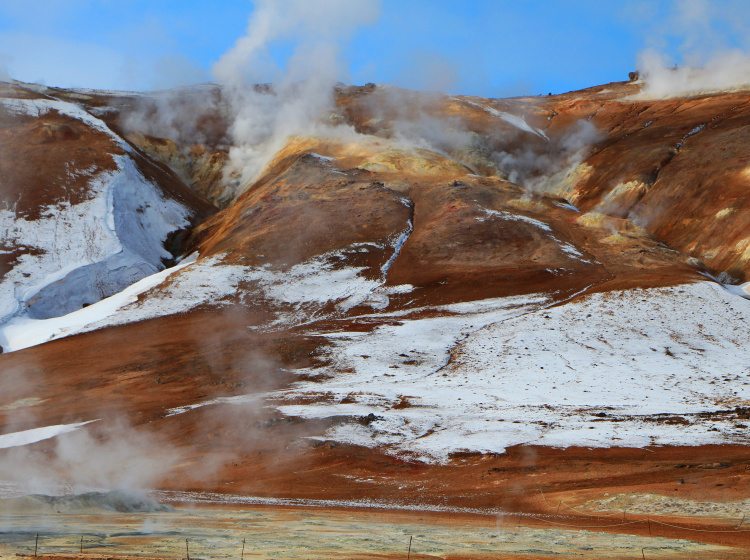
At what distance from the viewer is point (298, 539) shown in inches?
550

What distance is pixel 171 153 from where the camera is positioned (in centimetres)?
8244

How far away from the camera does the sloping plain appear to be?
75.0ft

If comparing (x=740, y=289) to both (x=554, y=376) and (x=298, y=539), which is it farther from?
(x=298, y=539)

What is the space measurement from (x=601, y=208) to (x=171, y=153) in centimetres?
4750

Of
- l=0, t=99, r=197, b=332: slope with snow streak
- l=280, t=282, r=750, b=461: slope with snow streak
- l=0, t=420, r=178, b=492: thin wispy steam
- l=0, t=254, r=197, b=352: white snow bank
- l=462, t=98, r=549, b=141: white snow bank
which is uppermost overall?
l=462, t=98, r=549, b=141: white snow bank

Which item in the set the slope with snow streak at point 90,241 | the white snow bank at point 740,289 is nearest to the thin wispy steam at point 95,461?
the slope with snow streak at point 90,241

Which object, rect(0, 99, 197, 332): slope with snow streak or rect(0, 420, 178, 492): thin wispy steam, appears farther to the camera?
rect(0, 99, 197, 332): slope with snow streak

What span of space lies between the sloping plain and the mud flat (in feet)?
7.00

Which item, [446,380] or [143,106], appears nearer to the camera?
[446,380]

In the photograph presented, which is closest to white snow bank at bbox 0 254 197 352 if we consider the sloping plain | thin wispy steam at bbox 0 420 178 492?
the sloping plain

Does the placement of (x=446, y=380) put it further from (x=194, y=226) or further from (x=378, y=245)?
(x=194, y=226)

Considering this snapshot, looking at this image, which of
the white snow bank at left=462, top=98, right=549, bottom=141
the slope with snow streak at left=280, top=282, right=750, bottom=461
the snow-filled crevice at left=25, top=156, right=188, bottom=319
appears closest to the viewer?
the slope with snow streak at left=280, top=282, right=750, bottom=461

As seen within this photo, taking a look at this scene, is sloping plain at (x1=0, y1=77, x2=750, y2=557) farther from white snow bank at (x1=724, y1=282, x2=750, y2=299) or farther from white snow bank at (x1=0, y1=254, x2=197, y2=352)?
white snow bank at (x1=724, y1=282, x2=750, y2=299)

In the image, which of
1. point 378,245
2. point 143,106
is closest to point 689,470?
point 378,245
